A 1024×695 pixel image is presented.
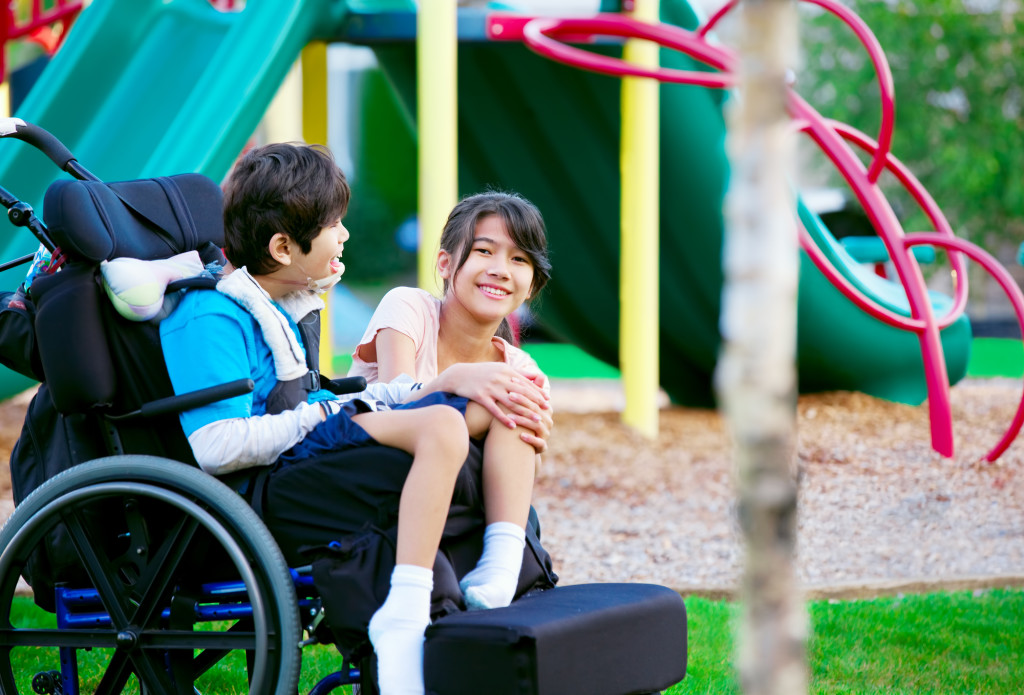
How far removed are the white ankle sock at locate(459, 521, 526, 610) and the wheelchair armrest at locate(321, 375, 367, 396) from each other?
0.38 metres

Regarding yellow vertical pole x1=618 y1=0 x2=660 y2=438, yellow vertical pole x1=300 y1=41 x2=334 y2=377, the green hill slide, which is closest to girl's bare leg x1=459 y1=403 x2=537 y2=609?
the green hill slide

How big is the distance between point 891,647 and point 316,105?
446 cm

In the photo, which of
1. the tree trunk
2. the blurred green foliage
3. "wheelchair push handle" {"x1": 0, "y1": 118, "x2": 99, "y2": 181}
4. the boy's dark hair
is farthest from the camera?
the blurred green foliage

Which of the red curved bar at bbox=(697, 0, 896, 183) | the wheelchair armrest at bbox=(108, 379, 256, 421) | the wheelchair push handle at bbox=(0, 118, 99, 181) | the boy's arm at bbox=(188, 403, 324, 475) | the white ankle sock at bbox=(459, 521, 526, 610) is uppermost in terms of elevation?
the red curved bar at bbox=(697, 0, 896, 183)

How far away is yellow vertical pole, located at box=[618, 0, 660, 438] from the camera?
6004 millimetres

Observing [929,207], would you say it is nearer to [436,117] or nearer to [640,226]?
[640,226]

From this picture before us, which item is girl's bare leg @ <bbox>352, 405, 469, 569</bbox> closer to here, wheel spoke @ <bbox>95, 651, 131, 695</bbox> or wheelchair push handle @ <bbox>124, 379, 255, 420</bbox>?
wheelchair push handle @ <bbox>124, 379, 255, 420</bbox>

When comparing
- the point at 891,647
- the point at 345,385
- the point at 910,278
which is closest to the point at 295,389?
the point at 345,385

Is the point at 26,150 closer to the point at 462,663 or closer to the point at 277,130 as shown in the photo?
the point at 277,130

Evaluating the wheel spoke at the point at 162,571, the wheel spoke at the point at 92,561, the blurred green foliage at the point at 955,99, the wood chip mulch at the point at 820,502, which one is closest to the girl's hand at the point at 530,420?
the wheel spoke at the point at 162,571

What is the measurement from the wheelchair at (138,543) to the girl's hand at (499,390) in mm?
202

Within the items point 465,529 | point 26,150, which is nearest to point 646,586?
point 465,529

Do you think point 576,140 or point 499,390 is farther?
point 576,140

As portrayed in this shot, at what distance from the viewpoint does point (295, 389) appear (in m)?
2.28
